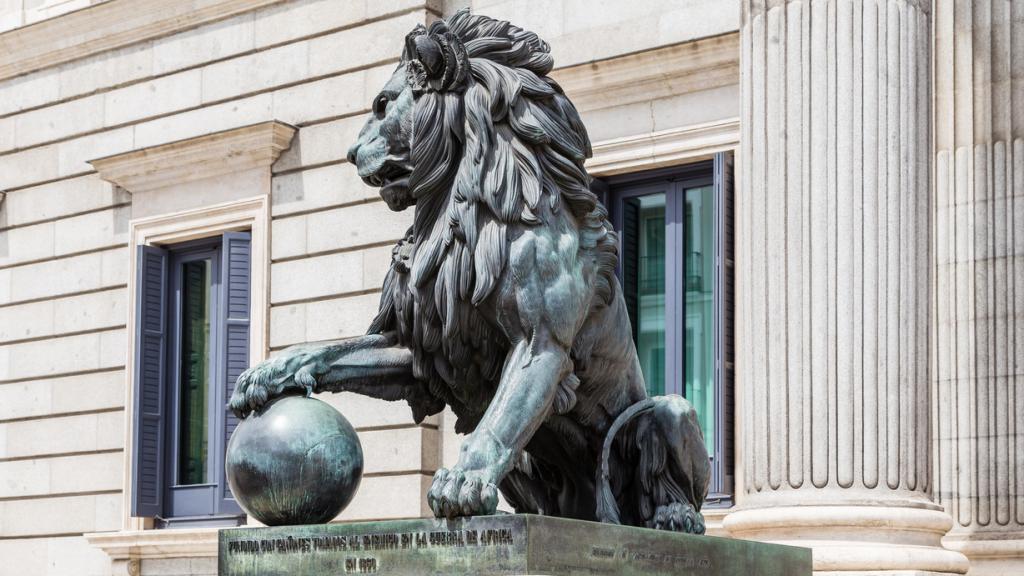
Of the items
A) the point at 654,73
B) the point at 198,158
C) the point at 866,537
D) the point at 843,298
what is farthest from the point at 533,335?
the point at 198,158

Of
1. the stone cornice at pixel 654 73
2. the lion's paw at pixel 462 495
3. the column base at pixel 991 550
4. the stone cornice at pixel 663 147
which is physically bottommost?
the column base at pixel 991 550

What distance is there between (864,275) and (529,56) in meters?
4.27

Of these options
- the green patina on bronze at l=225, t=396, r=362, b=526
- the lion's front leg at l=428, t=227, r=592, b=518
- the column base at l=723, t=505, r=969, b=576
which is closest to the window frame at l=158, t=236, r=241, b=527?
the column base at l=723, t=505, r=969, b=576

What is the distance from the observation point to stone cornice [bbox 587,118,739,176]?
1340 centimetres

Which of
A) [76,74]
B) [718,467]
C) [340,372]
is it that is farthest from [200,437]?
[340,372]

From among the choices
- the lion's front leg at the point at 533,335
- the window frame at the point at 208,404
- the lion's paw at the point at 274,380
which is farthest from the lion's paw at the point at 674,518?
the window frame at the point at 208,404

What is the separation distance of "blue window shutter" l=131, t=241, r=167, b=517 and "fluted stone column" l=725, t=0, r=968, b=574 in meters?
8.46

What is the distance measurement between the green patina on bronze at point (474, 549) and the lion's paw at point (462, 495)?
0.12 ft

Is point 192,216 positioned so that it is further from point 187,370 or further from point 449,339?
point 449,339

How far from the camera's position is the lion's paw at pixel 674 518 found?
6016 millimetres

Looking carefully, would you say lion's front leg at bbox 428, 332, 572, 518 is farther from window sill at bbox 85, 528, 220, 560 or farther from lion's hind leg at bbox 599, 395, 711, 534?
window sill at bbox 85, 528, 220, 560

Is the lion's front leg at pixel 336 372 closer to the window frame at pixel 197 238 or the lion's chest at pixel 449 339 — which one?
the lion's chest at pixel 449 339

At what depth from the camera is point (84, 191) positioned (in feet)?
59.7

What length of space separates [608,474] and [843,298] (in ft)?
13.0
